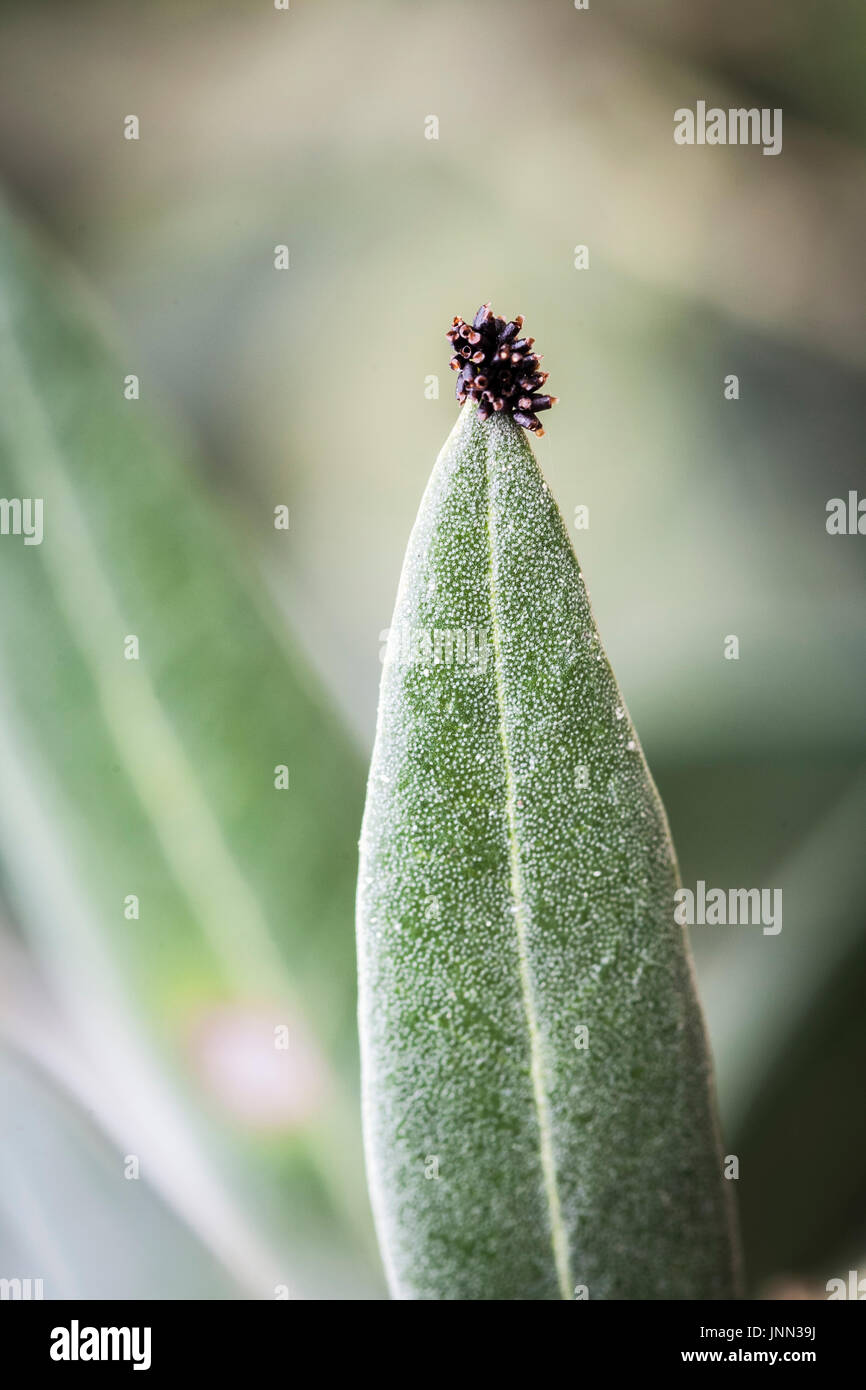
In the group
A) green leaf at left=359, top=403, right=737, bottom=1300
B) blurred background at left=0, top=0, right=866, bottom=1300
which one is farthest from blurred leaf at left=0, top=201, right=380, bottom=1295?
green leaf at left=359, top=403, right=737, bottom=1300

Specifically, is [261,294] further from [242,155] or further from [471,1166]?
[471,1166]

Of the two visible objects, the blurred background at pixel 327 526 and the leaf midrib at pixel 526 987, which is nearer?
the leaf midrib at pixel 526 987

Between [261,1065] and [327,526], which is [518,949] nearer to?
[261,1065]

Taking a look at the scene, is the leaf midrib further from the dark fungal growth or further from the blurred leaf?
the blurred leaf

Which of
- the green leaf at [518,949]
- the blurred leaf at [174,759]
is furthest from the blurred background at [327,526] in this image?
the green leaf at [518,949]

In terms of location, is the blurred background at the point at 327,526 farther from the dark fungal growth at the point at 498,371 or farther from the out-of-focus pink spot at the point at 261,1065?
the dark fungal growth at the point at 498,371

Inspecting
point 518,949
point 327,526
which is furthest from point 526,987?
point 327,526

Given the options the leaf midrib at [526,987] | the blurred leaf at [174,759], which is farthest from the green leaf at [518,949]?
the blurred leaf at [174,759]

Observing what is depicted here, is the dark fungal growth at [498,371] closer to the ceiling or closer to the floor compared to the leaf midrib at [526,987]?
closer to the ceiling
